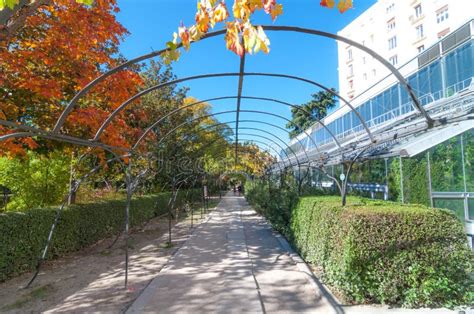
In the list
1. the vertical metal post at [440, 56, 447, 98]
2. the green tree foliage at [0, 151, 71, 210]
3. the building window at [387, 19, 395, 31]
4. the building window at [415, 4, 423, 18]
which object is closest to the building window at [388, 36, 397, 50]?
the building window at [387, 19, 395, 31]

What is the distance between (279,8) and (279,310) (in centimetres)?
385

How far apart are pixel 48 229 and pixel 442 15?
115 ft

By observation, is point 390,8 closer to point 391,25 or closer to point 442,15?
point 391,25

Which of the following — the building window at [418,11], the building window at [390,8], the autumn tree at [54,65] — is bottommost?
the autumn tree at [54,65]

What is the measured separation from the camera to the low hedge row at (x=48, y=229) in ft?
→ 20.1

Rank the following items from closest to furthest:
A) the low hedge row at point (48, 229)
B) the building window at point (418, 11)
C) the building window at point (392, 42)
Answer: the low hedge row at point (48, 229) → the building window at point (418, 11) → the building window at point (392, 42)

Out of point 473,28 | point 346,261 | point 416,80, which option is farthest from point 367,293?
point 416,80

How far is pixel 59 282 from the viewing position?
604 cm

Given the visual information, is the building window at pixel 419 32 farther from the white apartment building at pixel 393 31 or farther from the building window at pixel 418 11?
the building window at pixel 418 11

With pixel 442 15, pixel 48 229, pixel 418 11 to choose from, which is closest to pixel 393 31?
pixel 418 11

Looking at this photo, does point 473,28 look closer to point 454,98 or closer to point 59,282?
point 454,98

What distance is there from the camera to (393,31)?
37812mm

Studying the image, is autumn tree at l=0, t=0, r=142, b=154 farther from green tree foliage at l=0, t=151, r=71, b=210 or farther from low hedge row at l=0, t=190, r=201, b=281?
green tree foliage at l=0, t=151, r=71, b=210

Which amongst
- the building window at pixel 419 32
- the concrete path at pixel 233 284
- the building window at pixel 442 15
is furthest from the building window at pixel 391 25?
the concrete path at pixel 233 284
